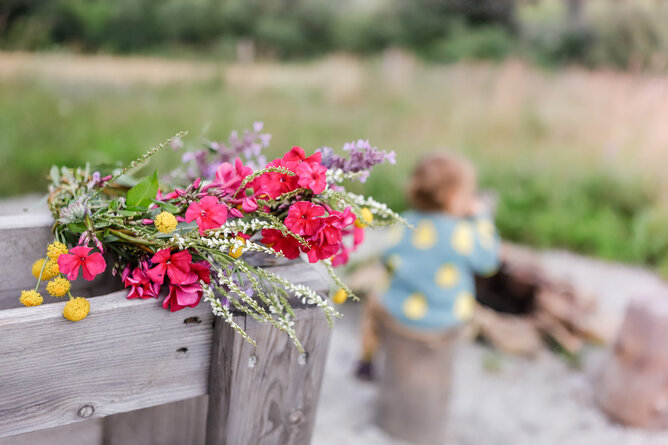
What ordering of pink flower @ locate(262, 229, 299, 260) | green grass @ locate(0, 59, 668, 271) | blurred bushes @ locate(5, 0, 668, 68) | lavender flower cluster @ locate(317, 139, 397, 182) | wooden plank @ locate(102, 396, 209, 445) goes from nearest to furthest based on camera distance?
pink flower @ locate(262, 229, 299, 260)
lavender flower cluster @ locate(317, 139, 397, 182)
wooden plank @ locate(102, 396, 209, 445)
green grass @ locate(0, 59, 668, 271)
blurred bushes @ locate(5, 0, 668, 68)

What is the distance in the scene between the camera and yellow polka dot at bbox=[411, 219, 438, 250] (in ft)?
9.04

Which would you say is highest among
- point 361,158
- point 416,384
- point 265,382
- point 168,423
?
point 361,158

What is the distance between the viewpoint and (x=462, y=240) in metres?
2.73

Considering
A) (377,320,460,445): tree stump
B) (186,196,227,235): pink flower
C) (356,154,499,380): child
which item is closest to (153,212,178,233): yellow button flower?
(186,196,227,235): pink flower

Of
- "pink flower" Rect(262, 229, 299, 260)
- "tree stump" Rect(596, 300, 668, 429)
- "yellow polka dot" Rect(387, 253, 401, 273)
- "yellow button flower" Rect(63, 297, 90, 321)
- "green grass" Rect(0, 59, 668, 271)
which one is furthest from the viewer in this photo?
"green grass" Rect(0, 59, 668, 271)

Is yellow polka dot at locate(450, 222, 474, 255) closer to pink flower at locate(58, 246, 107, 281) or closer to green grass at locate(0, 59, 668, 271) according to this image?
pink flower at locate(58, 246, 107, 281)

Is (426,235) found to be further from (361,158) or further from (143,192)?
(143,192)

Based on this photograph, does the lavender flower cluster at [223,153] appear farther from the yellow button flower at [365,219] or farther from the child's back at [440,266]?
the child's back at [440,266]

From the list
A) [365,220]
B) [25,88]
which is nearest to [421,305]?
[365,220]

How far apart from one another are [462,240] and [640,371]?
134cm

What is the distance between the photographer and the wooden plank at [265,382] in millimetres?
955

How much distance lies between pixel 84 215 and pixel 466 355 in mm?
3272

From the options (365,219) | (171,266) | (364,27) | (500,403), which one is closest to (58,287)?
(171,266)

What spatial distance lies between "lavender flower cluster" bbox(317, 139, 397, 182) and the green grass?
400 cm
